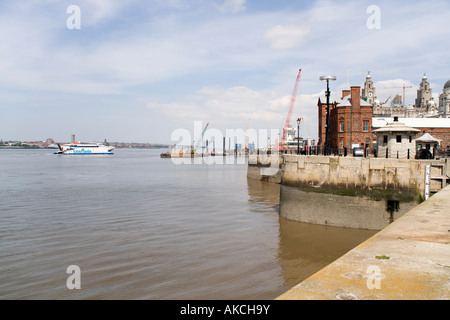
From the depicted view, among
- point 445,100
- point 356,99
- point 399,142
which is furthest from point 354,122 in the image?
point 445,100

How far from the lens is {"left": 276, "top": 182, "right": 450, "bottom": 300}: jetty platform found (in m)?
4.95

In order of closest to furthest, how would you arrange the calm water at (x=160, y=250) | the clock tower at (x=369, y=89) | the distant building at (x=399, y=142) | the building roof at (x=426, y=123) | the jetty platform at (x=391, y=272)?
the jetty platform at (x=391, y=272)
the calm water at (x=160, y=250)
the distant building at (x=399, y=142)
the building roof at (x=426, y=123)
the clock tower at (x=369, y=89)

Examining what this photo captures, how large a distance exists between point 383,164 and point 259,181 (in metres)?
32.1

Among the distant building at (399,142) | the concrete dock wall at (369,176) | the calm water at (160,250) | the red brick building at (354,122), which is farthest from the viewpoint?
the red brick building at (354,122)

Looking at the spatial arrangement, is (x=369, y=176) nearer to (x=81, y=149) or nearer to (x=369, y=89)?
(x=369, y=89)

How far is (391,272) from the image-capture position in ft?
19.0

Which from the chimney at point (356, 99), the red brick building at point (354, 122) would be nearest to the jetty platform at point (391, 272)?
the red brick building at point (354, 122)

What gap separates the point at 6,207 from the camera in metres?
27.8

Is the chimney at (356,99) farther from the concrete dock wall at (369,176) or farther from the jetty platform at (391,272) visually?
the jetty platform at (391,272)

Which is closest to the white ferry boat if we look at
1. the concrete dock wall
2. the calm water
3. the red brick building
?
the red brick building

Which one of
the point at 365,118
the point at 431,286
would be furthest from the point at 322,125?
the point at 431,286

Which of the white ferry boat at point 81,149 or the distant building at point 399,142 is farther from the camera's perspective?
the white ferry boat at point 81,149

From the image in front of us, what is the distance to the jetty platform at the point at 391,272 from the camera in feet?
16.2

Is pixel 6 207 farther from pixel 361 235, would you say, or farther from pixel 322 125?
pixel 322 125
